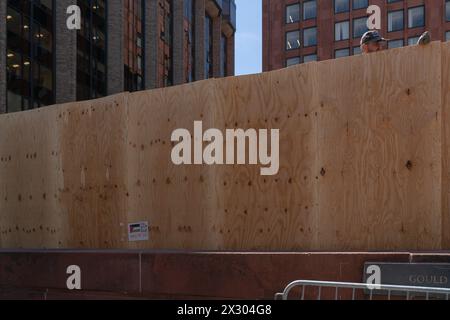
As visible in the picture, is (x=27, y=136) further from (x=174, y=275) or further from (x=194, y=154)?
(x=174, y=275)

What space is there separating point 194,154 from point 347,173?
1.77 metres

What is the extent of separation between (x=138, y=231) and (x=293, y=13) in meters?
61.9

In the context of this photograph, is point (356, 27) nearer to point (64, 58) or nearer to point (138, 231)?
point (64, 58)

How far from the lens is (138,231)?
20.9ft

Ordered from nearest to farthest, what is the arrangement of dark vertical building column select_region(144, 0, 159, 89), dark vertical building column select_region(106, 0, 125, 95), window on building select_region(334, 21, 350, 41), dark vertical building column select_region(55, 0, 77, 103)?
dark vertical building column select_region(55, 0, 77, 103) → dark vertical building column select_region(106, 0, 125, 95) → dark vertical building column select_region(144, 0, 159, 89) → window on building select_region(334, 21, 350, 41)

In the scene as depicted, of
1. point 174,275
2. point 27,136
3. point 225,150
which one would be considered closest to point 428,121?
point 225,150

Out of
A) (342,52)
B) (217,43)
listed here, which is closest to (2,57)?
(217,43)

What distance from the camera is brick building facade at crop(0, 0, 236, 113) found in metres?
22.7

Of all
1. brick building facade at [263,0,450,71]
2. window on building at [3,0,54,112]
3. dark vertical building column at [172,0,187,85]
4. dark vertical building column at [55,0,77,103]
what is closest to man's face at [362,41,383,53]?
window on building at [3,0,54,112]

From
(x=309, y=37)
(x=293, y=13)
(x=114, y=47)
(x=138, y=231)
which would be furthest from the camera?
(x=293, y=13)

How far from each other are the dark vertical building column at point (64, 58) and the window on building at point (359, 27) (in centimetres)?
3997

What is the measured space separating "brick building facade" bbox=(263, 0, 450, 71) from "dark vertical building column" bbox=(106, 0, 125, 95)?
34046 mm

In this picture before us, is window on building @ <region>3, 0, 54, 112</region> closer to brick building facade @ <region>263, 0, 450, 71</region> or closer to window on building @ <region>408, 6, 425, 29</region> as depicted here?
brick building facade @ <region>263, 0, 450, 71</region>

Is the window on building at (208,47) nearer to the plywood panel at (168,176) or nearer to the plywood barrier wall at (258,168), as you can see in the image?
the plywood barrier wall at (258,168)
